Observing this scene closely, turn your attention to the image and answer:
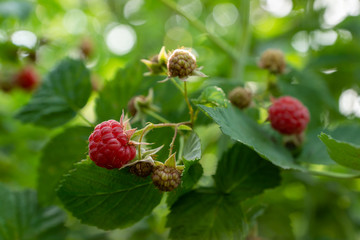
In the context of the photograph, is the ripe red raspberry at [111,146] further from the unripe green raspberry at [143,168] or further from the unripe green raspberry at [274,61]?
the unripe green raspberry at [274,61]

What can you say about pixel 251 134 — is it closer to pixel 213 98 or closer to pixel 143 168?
pixel 213 98

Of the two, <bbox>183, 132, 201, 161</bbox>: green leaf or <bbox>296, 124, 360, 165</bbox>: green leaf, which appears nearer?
<bbox>183, 132, 201, 161</bbox>: green leaf

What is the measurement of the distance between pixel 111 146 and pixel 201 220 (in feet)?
1.01

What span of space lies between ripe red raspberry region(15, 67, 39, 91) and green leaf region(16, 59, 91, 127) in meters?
0.71

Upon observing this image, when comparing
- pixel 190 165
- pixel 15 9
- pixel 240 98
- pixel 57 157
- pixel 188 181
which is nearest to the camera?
pixel 190 165

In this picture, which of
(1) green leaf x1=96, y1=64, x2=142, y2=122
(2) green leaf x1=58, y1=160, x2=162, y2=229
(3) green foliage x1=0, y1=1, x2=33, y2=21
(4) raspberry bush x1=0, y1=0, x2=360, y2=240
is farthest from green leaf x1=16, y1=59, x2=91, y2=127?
(3) green foliage x1=0, y1=1, x2=33, y2=21

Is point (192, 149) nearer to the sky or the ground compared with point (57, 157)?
nearer to the sky

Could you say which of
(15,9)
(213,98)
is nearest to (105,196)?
(213,98)

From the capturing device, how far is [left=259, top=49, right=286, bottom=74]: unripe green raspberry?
1.14 meters

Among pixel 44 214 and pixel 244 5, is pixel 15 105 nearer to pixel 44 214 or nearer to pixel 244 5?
pixel 44 214

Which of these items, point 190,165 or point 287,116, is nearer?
point 190,165

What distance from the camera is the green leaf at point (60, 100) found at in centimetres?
110

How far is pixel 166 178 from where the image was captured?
2.03 feet

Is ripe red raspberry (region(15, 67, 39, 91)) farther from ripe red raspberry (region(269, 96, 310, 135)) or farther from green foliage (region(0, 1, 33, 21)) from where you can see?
ripe red raspberry (region(269, 96, 310, 135))
